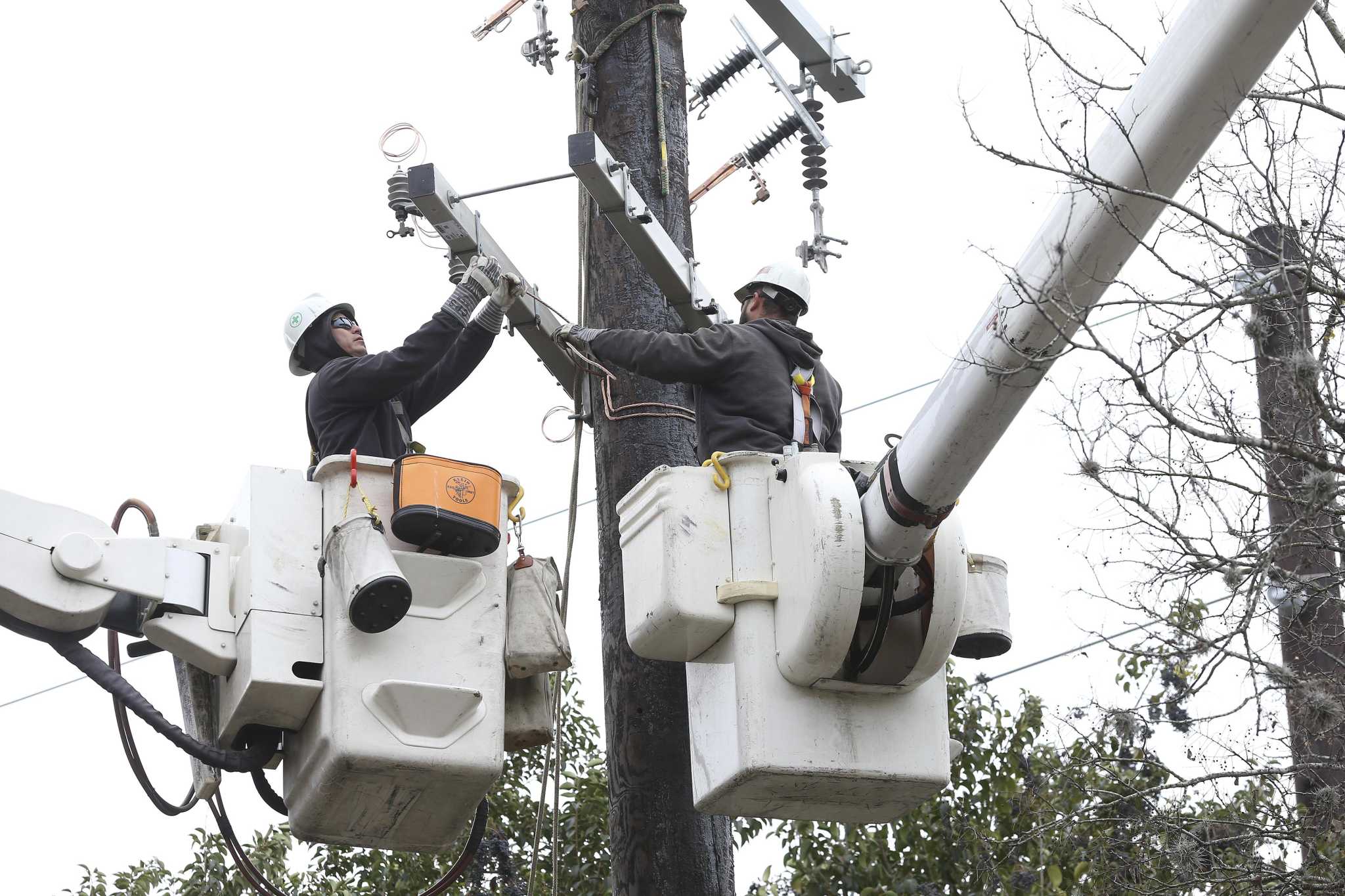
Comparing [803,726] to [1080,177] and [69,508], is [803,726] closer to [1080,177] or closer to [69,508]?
[1080,177]

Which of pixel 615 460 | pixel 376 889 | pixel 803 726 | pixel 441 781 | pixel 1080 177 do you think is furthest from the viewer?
pixel 376 889

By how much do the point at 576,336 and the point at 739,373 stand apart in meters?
0.57

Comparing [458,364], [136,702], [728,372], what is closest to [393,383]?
[458,364]

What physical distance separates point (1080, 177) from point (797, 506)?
4.13ft

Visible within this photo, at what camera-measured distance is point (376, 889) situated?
9.99m

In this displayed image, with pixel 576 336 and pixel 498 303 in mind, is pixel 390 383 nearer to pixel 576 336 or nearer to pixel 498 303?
pixel 498 303

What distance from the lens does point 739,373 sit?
5973 millimetres

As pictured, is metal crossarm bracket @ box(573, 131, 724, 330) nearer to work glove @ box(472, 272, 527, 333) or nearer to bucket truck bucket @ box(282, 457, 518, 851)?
work glove @ box(472, 272, 527, 333)

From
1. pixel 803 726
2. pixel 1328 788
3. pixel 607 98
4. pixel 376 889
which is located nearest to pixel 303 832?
pixel 803 726

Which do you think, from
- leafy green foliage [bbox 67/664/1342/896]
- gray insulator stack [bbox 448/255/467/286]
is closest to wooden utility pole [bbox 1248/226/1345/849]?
leafy green foliage [bbox 67/664/1342/896]

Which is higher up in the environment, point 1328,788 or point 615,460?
point 615,460

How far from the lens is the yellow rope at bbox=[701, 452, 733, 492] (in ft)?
18.1

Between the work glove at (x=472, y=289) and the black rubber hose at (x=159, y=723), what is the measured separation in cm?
144

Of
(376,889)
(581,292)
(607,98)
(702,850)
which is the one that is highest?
(607,98)
